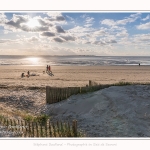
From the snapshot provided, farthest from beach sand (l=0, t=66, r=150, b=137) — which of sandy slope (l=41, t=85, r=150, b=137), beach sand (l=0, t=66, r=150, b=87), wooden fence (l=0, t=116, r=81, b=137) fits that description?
beach sand (l=0, t=66, r=150, b=87)

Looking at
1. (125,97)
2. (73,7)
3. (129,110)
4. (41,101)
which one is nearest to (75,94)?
(41,101)

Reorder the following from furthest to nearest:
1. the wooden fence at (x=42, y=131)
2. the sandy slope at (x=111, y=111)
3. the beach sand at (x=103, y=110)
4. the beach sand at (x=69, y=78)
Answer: the beach sand at (x=69, y=78)
the beach sand at (x=103, y=110)
the sandy slope at (x=111, y=111)
the wooden fence at (x=42, y=131)

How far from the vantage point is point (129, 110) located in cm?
1106

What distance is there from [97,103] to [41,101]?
4.66 meters

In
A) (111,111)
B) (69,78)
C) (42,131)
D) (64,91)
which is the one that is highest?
(69,78)

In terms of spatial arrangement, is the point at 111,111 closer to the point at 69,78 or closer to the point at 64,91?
the point at 64,91

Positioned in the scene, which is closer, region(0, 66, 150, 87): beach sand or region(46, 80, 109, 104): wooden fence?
region(46, 80, 109, 104): wooden fence

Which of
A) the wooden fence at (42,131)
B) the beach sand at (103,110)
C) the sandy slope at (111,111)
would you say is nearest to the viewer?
the wooden fence at (42,131)

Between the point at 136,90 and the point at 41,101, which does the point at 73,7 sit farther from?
the point at 41,101

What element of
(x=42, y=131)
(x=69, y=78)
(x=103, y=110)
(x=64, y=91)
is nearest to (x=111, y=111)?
(x=103, y=110)

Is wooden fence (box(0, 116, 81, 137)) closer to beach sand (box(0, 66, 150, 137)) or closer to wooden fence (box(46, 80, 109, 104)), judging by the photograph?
beach sand (box(0, 66, 150, 137))

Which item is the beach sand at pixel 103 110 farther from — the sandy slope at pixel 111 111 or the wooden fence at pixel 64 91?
the wooden fence at pixel 64 91

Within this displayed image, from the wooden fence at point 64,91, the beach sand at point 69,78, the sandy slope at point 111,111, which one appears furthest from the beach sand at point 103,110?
the beach sand at point 69,78

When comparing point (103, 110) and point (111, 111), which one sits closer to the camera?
point (111, 111)
